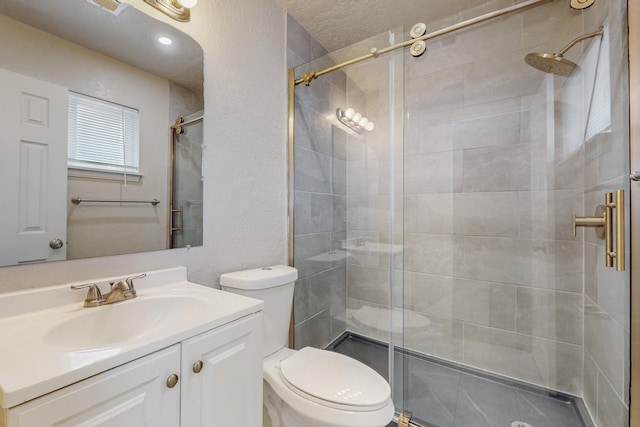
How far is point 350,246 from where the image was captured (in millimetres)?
2047

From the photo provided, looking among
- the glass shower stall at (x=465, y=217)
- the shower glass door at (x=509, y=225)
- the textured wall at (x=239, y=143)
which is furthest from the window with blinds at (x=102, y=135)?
the shower glass door at (x=509, y=225)

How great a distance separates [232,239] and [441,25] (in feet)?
6.06

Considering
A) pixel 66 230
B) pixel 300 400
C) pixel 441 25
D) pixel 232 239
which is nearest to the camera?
pixel 66 230

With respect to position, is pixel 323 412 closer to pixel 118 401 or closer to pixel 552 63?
pixel 118 401

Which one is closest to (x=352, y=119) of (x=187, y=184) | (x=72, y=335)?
(x=187, y=184)

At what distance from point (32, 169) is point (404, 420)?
1896 mm

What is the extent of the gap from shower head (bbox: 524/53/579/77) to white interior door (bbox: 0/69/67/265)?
2.21m

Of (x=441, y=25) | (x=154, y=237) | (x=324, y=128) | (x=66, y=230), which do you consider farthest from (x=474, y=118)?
(x=66, y=230)

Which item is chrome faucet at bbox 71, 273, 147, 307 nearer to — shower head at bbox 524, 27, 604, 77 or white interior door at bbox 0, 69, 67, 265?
white interior door at bbox 0, 69, 67, 265

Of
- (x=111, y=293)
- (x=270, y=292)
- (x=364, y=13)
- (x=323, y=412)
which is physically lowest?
(x=323, y=412)

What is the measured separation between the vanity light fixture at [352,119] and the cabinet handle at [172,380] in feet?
5.80

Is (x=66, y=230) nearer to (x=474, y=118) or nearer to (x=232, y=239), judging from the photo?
(x=232, y=239)

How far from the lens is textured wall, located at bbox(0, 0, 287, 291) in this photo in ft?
4.10

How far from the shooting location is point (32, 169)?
0.82 meters
